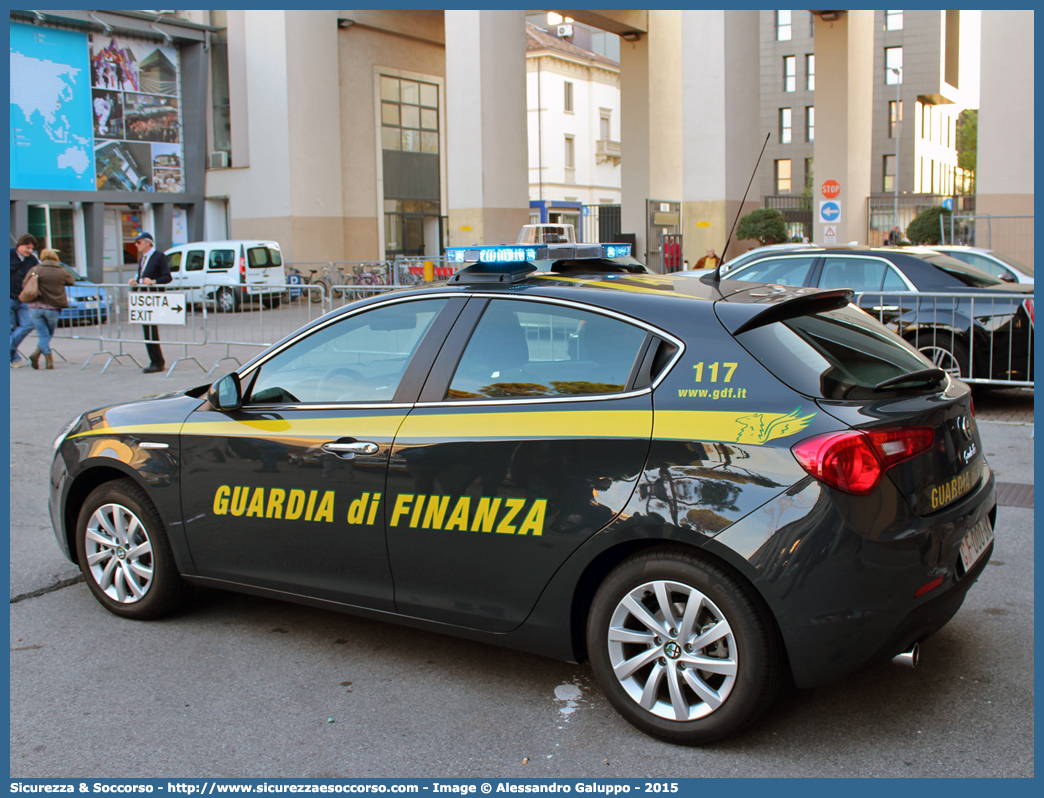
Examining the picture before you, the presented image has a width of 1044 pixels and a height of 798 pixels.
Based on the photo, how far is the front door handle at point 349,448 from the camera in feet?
12.8

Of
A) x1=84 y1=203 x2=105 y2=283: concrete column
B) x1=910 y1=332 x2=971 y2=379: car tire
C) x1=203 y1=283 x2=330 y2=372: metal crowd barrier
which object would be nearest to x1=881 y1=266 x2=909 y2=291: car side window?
x1=910 y1=332 x2=971 y2=379: car tire

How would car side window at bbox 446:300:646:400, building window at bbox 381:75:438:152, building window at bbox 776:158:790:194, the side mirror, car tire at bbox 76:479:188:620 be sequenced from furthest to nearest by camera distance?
building window at bbox 776:158:790:194, building window at bbox 381:75:438:152, car tire at bbox 76:479:188:620, the side mirror, car side window at bbox 446:300:646:400

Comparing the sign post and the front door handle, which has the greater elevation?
the sign post

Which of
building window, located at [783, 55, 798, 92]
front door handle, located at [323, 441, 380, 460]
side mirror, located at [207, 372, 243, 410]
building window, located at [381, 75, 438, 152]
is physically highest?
building window, located at [783, 55, 798, 92]

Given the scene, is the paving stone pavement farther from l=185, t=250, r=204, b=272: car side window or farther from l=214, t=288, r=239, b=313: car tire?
l=185, t=250, r=204, b=272: car side window

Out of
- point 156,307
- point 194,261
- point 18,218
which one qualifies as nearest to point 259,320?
point 156,307

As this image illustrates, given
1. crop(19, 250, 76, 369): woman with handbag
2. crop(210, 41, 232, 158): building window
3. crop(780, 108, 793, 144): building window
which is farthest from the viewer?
crop(780, 108, 793, 144): building window

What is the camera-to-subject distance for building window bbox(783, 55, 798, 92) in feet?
216

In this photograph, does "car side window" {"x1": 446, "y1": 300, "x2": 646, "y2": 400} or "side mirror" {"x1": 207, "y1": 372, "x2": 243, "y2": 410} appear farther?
"side mirror" {"x1": 207, "y1": 372, "x2": 243, "y2": 410}

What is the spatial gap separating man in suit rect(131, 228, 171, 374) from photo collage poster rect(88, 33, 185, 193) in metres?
16.7

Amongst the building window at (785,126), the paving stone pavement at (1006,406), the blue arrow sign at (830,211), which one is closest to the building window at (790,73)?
the building window at (785,126)

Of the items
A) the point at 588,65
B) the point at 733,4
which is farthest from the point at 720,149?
the point at 588,65

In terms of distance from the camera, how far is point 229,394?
430 centimetres

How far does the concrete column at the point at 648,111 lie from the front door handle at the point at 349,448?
2644 centimetres
